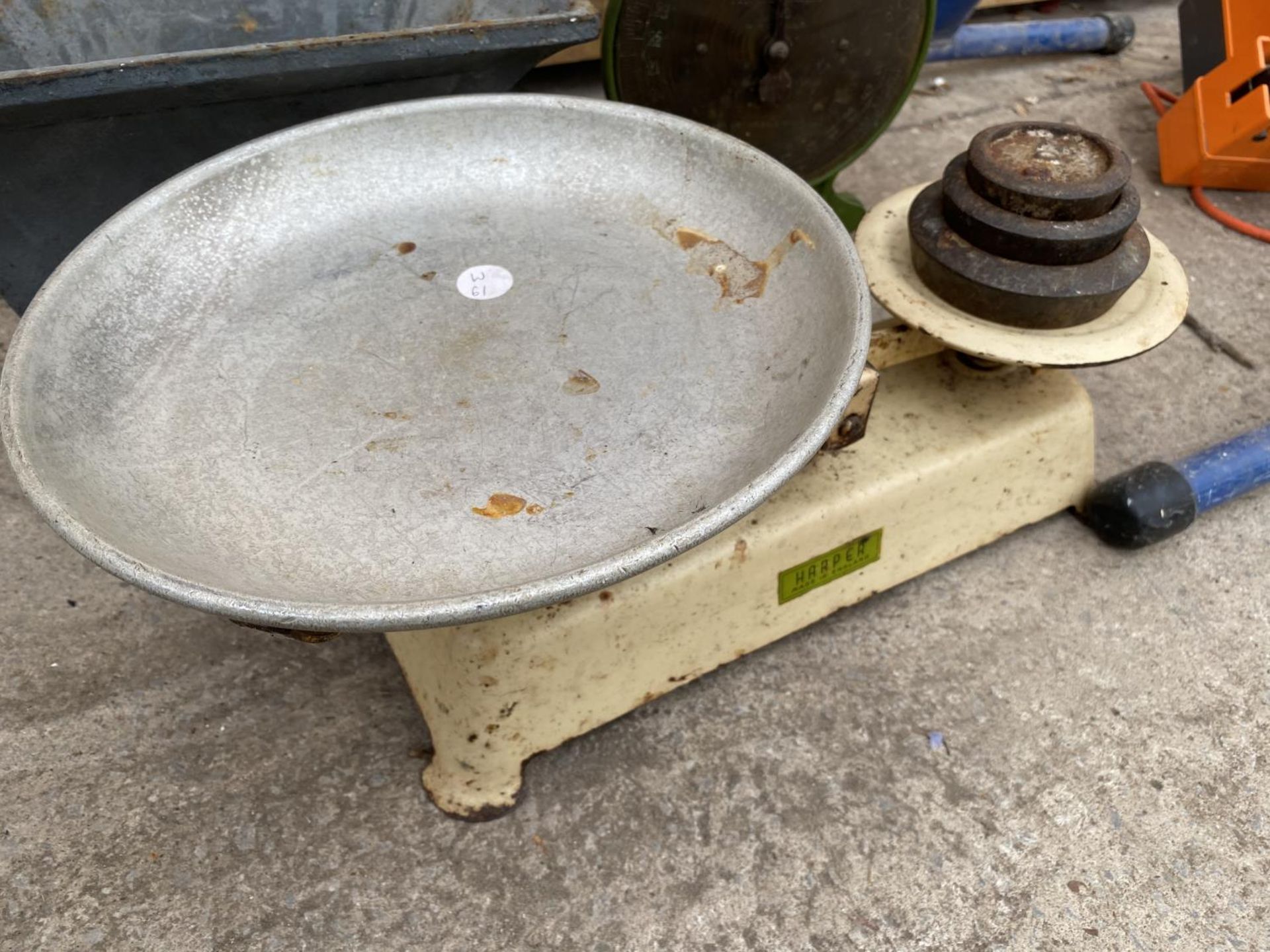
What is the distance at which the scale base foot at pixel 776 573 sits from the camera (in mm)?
1366

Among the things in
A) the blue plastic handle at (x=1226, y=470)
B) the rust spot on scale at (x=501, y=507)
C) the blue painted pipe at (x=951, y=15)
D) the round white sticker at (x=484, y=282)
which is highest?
the round white sticker at (x=484, y=282)

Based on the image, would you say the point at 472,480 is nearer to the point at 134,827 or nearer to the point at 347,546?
the point at 347,546

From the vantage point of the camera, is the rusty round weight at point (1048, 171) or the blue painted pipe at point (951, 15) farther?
the blue painted pipe at point (951, 15)

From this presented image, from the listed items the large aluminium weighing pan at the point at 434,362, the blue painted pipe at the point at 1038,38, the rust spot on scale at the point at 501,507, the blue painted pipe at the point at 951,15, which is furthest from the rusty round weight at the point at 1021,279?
the blue painted pipe at the point at 1038,38

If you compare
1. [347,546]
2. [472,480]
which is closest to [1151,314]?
[472,480]

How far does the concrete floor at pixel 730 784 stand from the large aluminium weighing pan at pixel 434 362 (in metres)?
0.68

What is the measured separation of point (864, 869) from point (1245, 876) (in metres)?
0.56

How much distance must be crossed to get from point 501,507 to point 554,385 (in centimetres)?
21

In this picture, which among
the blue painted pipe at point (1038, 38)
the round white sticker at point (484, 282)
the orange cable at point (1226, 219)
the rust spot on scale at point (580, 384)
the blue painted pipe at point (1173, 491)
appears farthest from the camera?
the blue painted pipe at point (1038, 38)

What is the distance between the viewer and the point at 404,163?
149 centimetres

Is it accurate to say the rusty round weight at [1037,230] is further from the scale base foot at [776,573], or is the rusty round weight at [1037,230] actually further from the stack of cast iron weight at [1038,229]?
the scale base foot at [776,573]

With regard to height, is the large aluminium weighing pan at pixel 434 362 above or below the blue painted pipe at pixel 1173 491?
above

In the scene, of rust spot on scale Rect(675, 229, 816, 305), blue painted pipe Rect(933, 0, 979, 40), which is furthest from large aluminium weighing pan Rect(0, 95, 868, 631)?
blue painted pipe Rect(933, 0, 979, 40)

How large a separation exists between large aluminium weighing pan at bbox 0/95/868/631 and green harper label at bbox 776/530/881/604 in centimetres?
48
